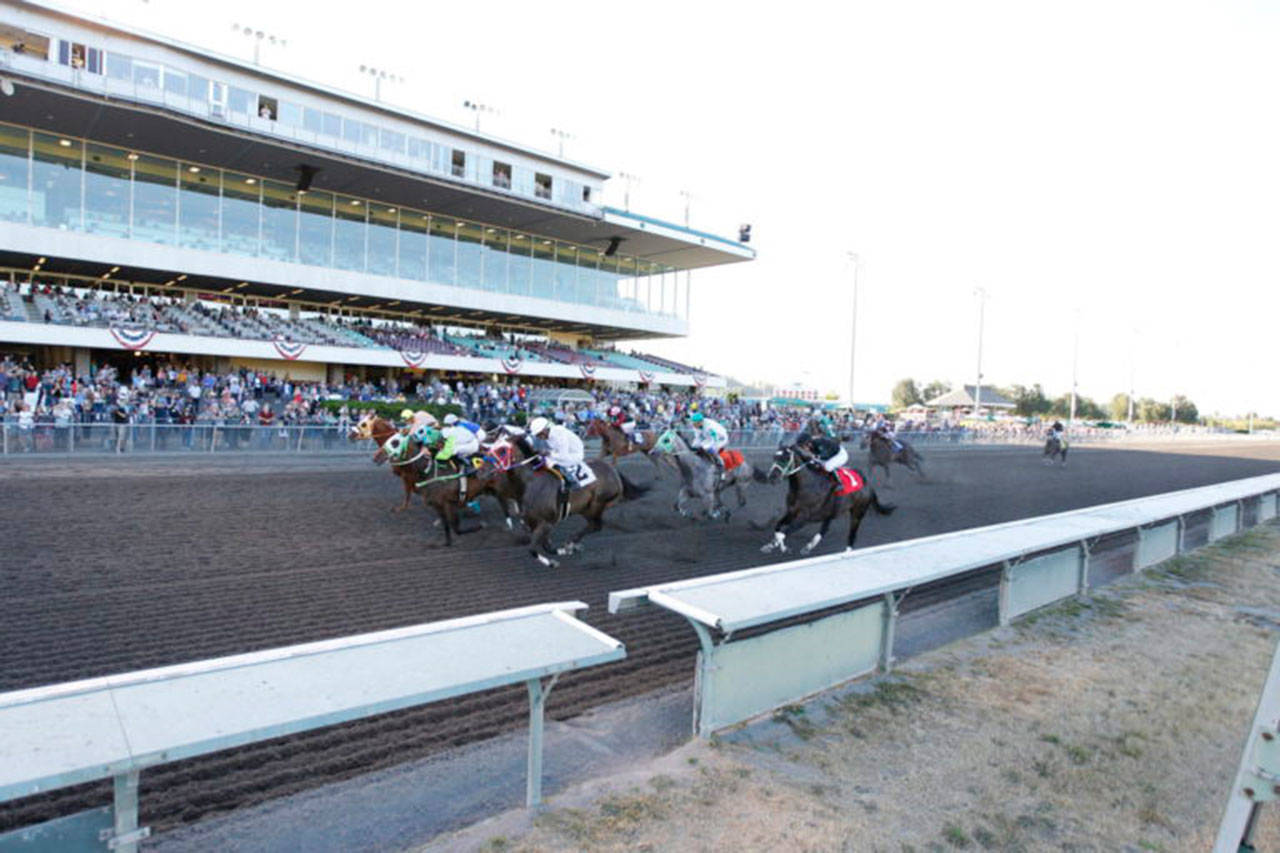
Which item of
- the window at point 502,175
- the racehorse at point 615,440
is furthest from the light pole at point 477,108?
the racehorse at point 615,440

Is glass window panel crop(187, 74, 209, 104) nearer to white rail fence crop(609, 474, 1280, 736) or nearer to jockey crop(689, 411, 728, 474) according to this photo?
jockey crop(689, 411, 728, 474)

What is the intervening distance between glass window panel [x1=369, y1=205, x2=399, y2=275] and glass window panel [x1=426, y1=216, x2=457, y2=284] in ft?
6.77

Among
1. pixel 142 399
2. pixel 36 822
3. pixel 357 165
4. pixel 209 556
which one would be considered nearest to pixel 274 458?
pixel 142 399

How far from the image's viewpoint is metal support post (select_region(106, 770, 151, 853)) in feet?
8.41

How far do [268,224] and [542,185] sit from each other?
14.9m

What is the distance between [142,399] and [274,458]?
538 cm

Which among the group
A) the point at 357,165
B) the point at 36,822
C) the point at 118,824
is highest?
the point at 357,165

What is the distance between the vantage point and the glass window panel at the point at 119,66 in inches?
1108

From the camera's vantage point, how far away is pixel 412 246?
126ft

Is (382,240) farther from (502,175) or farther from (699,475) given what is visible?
(699,475)

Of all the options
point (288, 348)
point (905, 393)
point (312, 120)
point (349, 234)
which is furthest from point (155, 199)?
point (905, 393)

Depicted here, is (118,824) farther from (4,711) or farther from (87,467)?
(87,467)

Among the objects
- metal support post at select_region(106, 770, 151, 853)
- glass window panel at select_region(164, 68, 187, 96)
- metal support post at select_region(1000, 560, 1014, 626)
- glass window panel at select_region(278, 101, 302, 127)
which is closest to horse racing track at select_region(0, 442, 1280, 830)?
A: metal support post at select_region(106, 770, 151, 853)

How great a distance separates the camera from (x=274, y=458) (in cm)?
1789
